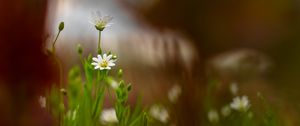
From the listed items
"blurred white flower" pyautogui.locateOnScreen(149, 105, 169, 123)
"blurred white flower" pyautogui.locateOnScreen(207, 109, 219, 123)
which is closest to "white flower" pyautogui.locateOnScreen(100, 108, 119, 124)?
"blurred white flower" pyautogui.locateOnScreen(149, 105, 169, 123)

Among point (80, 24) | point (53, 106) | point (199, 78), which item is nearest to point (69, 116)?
point (53, 106)

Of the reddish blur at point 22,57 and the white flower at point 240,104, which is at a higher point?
the reddish blur at point 22,57

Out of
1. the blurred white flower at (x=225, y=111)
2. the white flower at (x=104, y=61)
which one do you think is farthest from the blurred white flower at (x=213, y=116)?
the white flower at (x=104, y=61)

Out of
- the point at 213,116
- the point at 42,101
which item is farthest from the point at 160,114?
the point at 42,101

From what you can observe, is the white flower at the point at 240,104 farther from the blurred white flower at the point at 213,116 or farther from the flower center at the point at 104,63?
the flower center at the point at 104,63

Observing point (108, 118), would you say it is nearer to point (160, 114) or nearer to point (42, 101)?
point (160, 114)

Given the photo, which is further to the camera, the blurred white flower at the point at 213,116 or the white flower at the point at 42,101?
the blurred white flower at the point at 213,116

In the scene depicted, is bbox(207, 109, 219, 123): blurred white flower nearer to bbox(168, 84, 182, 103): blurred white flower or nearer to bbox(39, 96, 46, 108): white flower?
bbox(168, 84, 182, 103): blurred white flower
